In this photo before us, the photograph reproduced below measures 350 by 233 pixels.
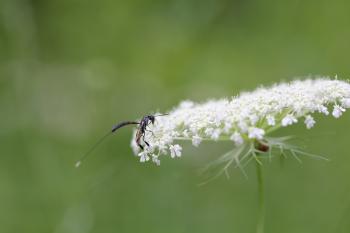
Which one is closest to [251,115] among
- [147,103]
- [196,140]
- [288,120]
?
[288,120]

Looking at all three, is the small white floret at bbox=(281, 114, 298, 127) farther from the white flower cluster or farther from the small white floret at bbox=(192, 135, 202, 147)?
the small white floret at bbox=(192, 135, 202, 147)

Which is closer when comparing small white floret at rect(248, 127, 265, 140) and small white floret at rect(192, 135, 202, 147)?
small white floret at rect(248, 127, 265, 140)

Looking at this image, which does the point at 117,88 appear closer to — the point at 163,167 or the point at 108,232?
the point at 163,167

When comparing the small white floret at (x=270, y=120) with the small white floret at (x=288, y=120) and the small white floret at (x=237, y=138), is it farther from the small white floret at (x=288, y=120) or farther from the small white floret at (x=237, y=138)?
the small white floret at (x=237, y=138)

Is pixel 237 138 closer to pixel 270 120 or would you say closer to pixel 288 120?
pixel 270 120

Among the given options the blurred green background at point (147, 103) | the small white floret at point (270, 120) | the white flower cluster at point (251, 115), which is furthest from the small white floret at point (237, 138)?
the blurred green background at point (147, 103)

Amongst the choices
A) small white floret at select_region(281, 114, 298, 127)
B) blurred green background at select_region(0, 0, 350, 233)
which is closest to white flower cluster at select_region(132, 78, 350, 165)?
small white floret at select_region(281, 114, 298, 127)
